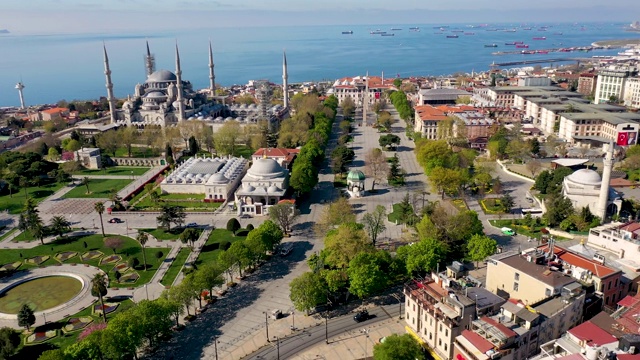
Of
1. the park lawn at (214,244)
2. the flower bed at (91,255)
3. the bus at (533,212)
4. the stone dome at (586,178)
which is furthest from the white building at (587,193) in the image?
the flower bed at (91,255)

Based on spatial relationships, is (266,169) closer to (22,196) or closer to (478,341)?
(22,196)

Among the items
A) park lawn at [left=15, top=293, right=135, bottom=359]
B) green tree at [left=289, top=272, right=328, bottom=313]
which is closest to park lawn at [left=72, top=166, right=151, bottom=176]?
park lawn at [left=15, top=293, right=135, bottom=359]

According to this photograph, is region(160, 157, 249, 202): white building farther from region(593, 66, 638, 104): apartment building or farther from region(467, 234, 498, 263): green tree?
region(593, 66, 638, 104): apartment building

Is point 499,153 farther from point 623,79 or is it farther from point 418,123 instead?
point 623,79

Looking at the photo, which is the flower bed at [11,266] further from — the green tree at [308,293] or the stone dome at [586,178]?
the stone dome at [586,178]

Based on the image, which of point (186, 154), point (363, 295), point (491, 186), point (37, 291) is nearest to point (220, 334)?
point (363, 295)
